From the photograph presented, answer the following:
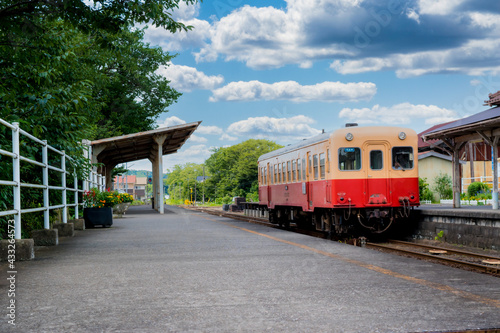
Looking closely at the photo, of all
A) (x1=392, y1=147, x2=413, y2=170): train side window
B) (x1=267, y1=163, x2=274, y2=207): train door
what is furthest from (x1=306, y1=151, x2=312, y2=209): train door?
(x1=267, y1=163, x2=274, y2=207): train door

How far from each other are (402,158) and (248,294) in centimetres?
1086

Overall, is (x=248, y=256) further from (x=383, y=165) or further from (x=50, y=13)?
(x=383, y=165)

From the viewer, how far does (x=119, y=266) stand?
21.7 feet

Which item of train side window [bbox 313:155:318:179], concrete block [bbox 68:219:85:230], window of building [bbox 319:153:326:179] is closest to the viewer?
concrete block [bbox 68:219:85:230]

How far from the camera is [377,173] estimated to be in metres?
14.6

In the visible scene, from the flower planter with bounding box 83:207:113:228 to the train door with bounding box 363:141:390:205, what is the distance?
259 inches

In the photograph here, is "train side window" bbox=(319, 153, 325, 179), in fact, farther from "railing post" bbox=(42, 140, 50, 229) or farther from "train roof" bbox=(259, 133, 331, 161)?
"railing post" bbox=(42, 140, 50, 229)

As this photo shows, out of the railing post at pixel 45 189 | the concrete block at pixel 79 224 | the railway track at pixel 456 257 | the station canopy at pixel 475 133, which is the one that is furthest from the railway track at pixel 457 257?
the concrete block at pixel 79 224

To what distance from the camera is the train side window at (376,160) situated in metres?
14.6

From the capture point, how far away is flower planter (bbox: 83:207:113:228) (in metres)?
14.6

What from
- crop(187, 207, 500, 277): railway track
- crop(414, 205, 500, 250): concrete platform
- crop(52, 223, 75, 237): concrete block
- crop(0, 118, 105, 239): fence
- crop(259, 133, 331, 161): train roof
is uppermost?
crop(259, 133, 331, 161): train roof

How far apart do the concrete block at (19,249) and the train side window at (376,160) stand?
9.46m

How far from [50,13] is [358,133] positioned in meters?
7.66

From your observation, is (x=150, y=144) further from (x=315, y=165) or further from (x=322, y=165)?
(x=322, y=165)
